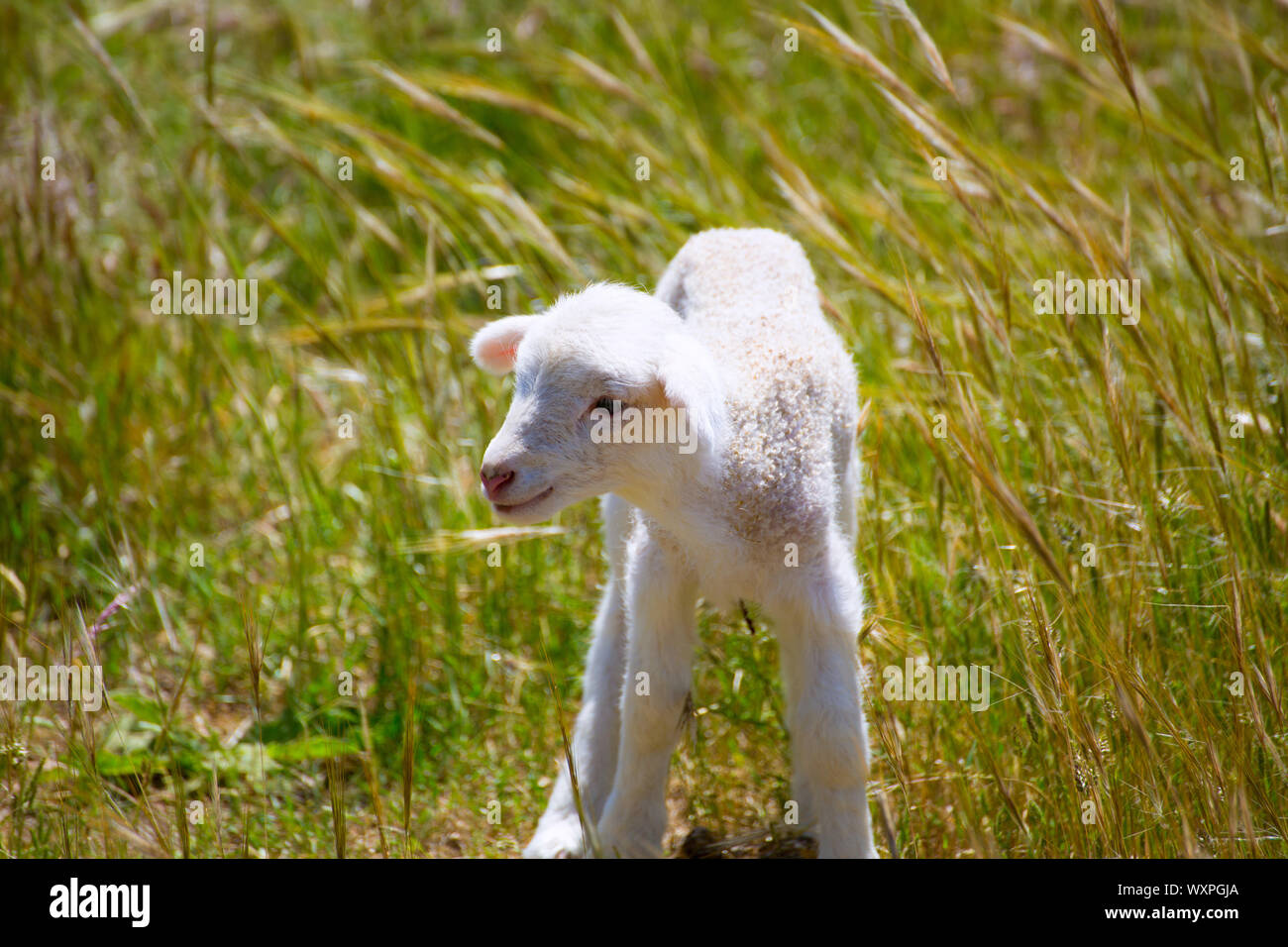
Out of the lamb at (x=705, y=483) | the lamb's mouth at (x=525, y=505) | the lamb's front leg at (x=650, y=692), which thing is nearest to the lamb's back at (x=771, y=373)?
the lamb at (x=705, y=483)

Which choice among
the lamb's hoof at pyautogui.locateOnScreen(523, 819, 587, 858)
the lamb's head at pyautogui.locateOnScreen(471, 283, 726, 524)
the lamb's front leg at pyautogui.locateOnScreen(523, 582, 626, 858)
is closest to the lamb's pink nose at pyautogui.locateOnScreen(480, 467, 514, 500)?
the lamb's head at pyautogui.locateOnScreen(471, 283, 726, 524)

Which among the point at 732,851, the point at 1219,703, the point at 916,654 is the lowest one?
the point at 732,851

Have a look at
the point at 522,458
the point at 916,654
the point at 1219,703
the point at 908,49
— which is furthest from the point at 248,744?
the point at 908,49

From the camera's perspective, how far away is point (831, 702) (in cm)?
347

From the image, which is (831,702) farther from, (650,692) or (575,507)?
(575,507)

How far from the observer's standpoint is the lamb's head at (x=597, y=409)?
3105 mm

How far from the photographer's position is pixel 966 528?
416cm

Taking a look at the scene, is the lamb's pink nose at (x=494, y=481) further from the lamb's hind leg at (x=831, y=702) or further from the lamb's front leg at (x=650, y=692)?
the lamb's hind leg at (x=831, y=702)

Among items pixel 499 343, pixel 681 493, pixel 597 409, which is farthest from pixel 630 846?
pixel 499 343

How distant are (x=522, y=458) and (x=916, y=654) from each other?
1633 millimetres

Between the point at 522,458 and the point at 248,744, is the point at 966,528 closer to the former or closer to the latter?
the point at 522,458

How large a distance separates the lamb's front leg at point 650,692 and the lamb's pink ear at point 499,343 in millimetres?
681

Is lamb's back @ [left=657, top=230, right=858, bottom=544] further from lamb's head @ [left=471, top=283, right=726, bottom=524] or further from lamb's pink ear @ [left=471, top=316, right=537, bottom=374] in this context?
lamb's pink ear @ [left=471, top=316, right=537, bottom=374]

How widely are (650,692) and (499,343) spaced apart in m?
1.10
